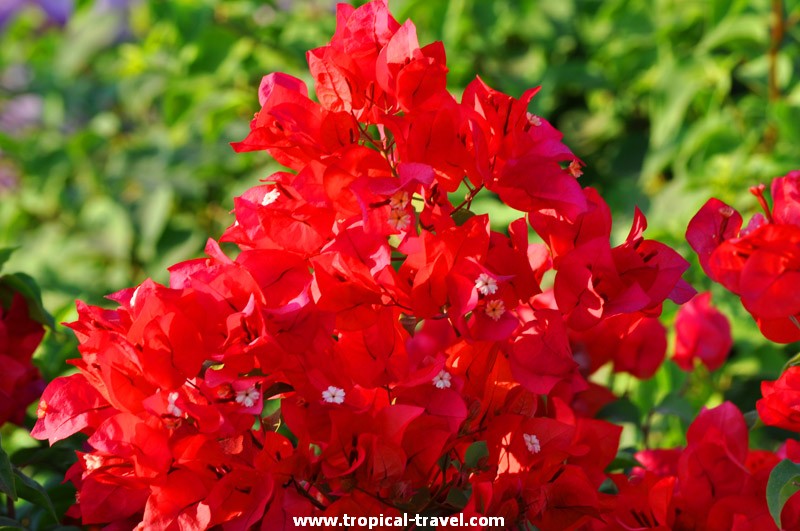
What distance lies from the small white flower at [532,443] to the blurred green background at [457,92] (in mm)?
545

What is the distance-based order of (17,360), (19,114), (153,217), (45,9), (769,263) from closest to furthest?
1. (769,263)
2. (17,360)
3. (153,217)
4. (19,114)
5. (45,9)

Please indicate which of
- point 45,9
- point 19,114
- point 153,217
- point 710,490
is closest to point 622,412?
point 710,490

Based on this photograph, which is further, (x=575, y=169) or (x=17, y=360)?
(x=17, y=360)

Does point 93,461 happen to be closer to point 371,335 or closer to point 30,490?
point 30,490

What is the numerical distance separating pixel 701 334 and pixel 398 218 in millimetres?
564

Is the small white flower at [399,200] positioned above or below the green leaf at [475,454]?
above

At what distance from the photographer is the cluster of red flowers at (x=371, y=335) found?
631 mm

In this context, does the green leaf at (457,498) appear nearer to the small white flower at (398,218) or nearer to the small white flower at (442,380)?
the small white flower at (442,380)

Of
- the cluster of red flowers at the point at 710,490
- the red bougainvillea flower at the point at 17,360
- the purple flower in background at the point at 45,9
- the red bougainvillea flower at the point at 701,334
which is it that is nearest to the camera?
the cluster of red flowers at the point at 710,490

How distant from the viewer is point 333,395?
0.62m

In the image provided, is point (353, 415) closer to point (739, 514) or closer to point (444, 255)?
point (444, 255)

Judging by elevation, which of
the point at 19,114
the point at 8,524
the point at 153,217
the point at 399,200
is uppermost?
the point at 399,200

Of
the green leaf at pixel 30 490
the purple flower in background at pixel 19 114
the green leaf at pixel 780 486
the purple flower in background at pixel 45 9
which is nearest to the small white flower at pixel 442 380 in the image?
the green leaf at pixel 780 486

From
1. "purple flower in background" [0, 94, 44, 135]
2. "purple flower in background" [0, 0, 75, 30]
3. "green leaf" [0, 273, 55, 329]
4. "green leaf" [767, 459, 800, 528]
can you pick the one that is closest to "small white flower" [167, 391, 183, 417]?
"green leaf" [0, 273, 55, 329]
